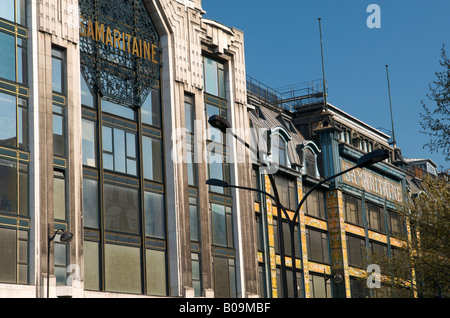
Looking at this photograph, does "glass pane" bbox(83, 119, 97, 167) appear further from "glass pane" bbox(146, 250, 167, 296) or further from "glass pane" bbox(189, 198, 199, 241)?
"glass pane" bbox(189, 198, 199, 241)

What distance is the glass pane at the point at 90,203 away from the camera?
124 ft

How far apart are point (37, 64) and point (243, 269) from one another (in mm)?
18767

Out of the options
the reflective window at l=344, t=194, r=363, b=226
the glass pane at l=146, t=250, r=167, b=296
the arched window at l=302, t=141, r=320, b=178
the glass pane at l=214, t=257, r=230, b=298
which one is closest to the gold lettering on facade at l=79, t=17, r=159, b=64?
the glass pane at l=146, t=250, r=167, b=296

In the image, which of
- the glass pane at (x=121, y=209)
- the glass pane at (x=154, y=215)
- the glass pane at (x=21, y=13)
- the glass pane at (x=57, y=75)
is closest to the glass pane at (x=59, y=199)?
the glass pane at (x=121, y=209)

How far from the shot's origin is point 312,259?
192 ft

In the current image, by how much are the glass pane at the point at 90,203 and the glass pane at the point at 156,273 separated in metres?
4.15

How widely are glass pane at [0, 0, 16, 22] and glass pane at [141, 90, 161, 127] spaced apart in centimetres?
958

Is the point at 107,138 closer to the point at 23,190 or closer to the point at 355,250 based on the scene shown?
the point at 23,190

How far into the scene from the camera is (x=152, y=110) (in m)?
43.7

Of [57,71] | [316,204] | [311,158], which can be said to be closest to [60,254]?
[57,71]

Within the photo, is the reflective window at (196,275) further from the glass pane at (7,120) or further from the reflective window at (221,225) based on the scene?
the glass pane at (7,120)

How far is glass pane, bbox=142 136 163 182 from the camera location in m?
42.3
